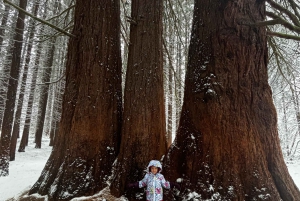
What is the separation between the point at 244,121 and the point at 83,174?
8.28 ft

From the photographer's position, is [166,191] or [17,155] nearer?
[166,191]

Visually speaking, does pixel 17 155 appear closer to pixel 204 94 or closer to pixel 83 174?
pixel 83 174

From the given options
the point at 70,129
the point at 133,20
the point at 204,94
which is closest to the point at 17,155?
the point at 70,129

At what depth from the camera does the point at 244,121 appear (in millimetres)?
3014

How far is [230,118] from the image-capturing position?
3043 millimetres

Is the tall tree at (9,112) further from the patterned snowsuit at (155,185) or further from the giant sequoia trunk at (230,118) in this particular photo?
the giant sequoia trunk at (230,118)

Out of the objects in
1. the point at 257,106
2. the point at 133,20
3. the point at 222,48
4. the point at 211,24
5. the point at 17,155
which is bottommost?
the point at 17,155

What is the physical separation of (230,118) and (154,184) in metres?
1.37

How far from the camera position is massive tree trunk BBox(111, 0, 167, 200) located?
3.63 metres

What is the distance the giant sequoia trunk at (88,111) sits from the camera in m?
3.63

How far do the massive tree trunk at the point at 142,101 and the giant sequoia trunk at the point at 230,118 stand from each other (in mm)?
503

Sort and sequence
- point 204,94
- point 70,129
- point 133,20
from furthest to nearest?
point 133,20 < point 70,129 < point 204,94

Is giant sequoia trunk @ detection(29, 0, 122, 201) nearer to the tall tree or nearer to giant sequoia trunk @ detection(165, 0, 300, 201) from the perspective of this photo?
giant sequoia trunk @ detection(165, 0, 300, 201)

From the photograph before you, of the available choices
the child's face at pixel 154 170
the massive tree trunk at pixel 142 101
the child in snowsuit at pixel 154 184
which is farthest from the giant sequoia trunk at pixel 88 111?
the child's face at pixel 154 170
